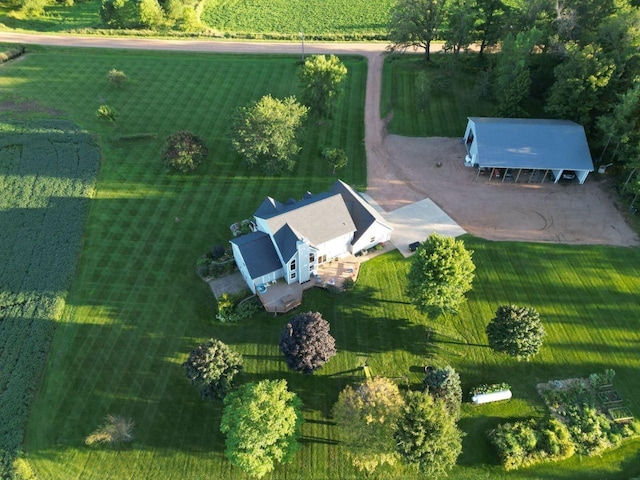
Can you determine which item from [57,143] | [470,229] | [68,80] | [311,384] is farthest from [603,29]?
[68,80]

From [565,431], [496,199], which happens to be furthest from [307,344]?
[496,199]

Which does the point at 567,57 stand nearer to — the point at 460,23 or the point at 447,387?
the point at 460,23

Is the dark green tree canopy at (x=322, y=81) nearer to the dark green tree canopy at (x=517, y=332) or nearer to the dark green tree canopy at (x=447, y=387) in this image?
the dark green tree canopy at (x=517, y=332)

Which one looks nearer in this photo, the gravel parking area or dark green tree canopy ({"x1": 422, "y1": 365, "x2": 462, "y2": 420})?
dark green tree canopy ({"x1": 422, "y1": 365, "x2": 462, "y2": 420})

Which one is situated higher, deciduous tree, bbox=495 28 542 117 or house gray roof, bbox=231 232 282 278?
deciduous tree, bbox=495 28 542 117

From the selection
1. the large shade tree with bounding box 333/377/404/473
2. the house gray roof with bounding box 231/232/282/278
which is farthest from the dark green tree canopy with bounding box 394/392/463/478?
the house gray roof with bounding box 231/232/282/278

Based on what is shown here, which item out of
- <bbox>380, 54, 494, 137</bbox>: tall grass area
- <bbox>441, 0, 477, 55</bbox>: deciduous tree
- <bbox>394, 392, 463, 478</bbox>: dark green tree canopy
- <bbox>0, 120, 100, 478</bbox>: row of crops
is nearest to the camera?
<bbox>394, 392, 463, 478</bbox>: dark green tree canopy

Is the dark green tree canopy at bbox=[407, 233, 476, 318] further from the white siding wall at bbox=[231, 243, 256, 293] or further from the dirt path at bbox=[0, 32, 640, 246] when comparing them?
the white siding wall at bbox=[231, 243, 256, 293]
